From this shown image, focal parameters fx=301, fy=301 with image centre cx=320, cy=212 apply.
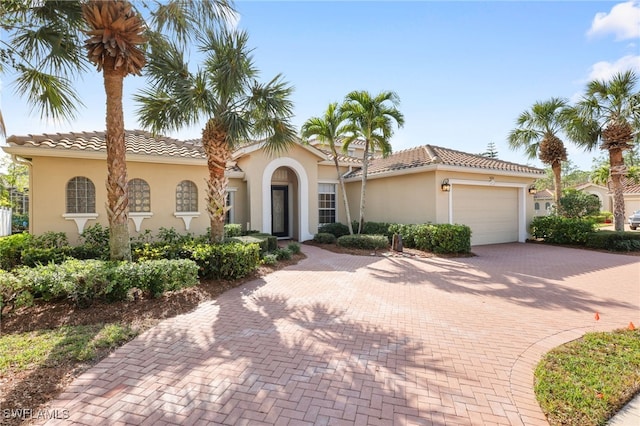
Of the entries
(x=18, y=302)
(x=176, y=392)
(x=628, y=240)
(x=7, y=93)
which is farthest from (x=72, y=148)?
(x=628, y=240)

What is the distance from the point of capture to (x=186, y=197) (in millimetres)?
12984

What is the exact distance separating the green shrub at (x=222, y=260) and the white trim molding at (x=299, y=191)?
22.7ft

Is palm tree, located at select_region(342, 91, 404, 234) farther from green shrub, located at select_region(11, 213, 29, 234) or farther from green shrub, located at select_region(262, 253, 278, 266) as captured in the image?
green shrub, located at select_region(11, 213, 29, 234)

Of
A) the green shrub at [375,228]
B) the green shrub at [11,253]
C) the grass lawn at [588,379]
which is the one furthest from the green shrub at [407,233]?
the green shrub at [11,253]

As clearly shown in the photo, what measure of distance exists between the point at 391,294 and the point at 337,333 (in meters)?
2.78

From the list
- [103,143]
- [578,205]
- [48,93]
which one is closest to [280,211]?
[103,143]

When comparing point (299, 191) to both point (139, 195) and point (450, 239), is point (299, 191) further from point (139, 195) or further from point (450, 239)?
point (450, 239)

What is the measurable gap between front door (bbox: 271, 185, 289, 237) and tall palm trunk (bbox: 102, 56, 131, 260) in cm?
1037

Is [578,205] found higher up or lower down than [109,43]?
lower down

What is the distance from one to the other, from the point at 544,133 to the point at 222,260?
19841 millimetres

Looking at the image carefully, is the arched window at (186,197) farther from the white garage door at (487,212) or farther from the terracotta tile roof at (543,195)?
the terracotta tile roof at (543,195)

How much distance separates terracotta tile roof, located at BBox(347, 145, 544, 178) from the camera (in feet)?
48.5

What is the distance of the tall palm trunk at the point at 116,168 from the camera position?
726 cm

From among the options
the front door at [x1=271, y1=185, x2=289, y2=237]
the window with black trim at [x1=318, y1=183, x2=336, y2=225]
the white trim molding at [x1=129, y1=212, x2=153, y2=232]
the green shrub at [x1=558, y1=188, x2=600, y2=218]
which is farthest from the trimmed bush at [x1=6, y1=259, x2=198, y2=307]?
the green shrub at [x1=558, y1=188, x2=600, y2=218]
